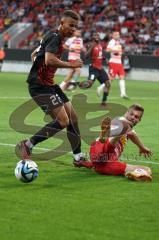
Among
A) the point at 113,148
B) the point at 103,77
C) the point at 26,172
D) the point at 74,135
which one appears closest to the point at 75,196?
the point at 26,172

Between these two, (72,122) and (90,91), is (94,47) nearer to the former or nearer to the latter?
(90,91)

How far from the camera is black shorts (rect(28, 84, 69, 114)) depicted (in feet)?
35.3

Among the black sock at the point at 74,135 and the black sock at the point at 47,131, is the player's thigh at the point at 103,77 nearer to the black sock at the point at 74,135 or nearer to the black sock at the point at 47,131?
the black sock at the point at 74,135

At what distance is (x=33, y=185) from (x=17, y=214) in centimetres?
179

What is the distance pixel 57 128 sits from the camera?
1077cm

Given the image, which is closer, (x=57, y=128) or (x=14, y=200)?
(x=14, y=200)

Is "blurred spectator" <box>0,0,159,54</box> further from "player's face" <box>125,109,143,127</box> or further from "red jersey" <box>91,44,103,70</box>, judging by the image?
"player's face" <box>125,109,143,127</box>

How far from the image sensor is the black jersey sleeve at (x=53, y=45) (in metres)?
10.4

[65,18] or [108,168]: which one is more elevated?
[65,18]

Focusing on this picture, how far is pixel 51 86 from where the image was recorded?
1099 cm

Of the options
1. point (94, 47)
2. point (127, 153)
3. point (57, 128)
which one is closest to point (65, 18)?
point (57, 128)

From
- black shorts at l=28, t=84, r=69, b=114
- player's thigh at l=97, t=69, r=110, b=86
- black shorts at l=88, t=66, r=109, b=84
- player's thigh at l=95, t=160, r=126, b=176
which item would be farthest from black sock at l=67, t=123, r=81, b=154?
black shorts at l=88, t=66, r=109, b=84

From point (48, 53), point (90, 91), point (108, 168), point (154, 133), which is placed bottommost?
point (90, 91)

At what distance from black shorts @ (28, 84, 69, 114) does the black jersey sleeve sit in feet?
2.44
